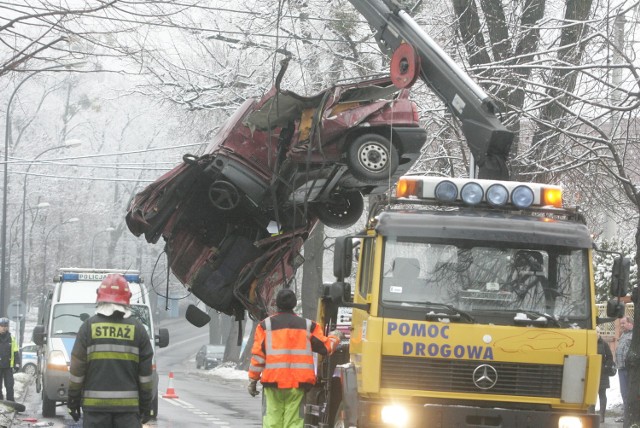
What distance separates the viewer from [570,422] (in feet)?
31.2

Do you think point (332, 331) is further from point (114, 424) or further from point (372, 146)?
point (114, 424)

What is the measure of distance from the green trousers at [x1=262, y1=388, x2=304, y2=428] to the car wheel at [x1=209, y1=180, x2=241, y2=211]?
7.63 feet

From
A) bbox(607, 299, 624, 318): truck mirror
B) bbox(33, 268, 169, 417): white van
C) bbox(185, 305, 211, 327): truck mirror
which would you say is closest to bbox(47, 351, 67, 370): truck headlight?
bbox(33, 268, 169, 417): white van

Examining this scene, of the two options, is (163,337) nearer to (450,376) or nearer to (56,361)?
(56,361)

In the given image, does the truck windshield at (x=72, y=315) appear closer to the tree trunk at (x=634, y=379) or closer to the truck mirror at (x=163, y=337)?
the truck mirror at (x=163, y=337)

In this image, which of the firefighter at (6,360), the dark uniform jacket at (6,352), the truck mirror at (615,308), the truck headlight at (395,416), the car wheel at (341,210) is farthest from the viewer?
the dark uniform jacket at (6,352)

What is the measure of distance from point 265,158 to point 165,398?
1288 cm

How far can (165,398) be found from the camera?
2419 cm

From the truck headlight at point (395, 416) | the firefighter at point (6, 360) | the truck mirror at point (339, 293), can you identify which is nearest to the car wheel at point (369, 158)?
the truck mirror at point (339, 293)

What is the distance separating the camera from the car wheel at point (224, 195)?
39.5ft

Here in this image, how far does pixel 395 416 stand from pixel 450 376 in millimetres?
565

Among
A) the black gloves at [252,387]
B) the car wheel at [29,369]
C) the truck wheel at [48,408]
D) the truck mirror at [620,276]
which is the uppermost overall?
the truck mirror at [620,276]

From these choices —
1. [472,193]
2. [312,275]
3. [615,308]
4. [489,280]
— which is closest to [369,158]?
[472,193]

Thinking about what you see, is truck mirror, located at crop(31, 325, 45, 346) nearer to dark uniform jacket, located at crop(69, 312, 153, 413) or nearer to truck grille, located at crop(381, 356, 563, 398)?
truck grille, located at crop(381, 356, 563, 398)
